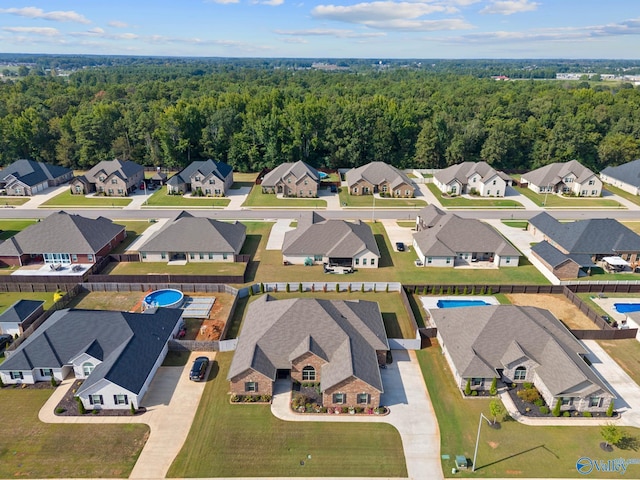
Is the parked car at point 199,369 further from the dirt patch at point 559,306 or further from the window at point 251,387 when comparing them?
the dirt patch at point 559,306

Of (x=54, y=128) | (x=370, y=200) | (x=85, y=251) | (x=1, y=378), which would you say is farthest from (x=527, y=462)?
(x=54, y=128)

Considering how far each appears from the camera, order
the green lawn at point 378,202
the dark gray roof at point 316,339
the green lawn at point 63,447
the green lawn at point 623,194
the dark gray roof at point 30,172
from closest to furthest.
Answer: the green lawn at point 63,447
the dark gray roof at point 316,339
the green lawn at point 378,202
the green lawn at point 623,194
the dark gray roof at point 30,172

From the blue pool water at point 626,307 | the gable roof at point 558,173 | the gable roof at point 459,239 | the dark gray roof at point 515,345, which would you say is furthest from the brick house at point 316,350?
the gable roof at point 558,173

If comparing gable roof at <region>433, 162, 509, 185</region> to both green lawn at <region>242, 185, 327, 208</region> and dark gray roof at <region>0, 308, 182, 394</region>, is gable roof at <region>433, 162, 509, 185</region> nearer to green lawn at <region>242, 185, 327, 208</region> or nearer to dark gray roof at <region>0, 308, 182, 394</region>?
green lawn at <region>242, 185, 327, 208</region>

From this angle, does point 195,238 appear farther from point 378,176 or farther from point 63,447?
point 378,176

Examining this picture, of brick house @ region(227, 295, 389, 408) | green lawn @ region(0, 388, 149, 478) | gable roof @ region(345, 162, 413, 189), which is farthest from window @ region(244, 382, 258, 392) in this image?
gable roof @ region(345, 162, 413, 189)
